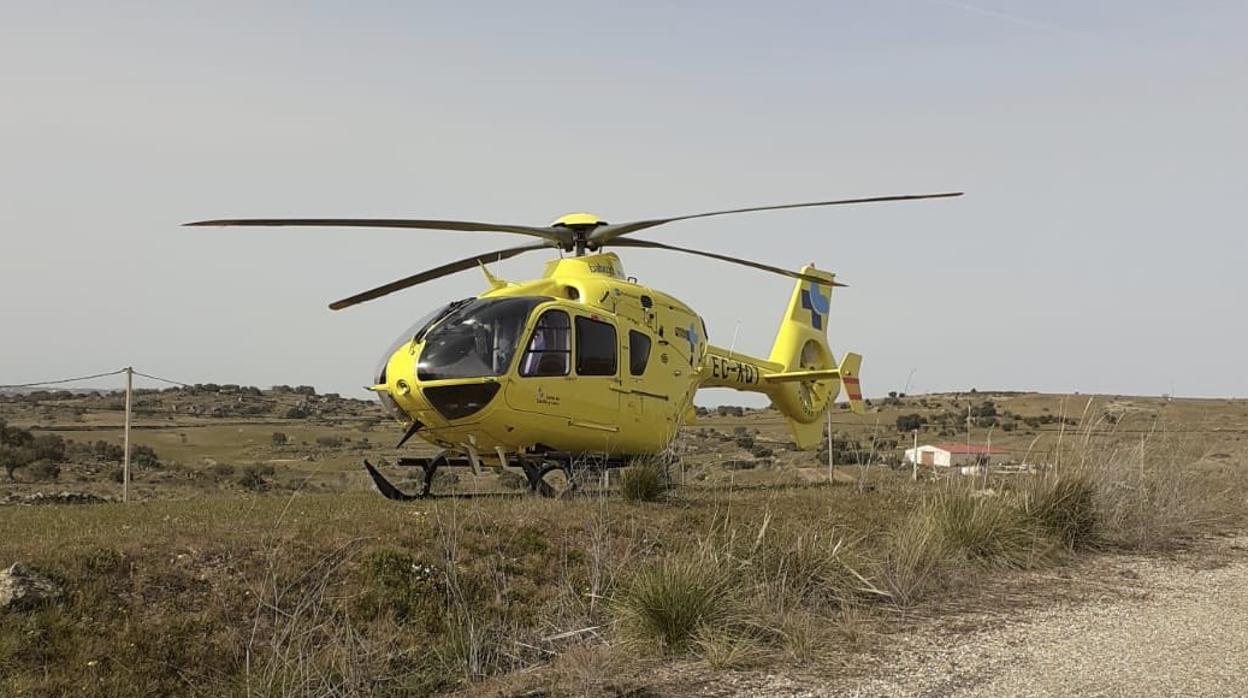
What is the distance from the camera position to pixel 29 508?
11.2 metres

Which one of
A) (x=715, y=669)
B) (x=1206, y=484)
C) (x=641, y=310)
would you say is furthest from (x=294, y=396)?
(x=715, y=669)

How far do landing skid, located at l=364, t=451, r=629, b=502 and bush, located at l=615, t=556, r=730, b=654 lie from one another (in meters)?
4.30

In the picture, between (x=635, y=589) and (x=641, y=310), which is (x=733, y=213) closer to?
(x=641, y=310)

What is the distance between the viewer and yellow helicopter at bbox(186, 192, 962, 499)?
39.6 feet

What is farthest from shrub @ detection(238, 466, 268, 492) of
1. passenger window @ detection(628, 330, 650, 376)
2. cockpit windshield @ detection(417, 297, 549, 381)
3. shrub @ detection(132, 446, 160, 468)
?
passenger window @ detection(628, 330, 650, 376)

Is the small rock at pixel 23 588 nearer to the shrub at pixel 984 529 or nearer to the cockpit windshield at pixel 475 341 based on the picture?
the cockpit windshield at pixel 475 341

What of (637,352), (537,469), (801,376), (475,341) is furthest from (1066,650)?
(801,376)

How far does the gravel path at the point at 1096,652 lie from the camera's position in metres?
6.22

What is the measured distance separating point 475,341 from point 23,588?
616 cm

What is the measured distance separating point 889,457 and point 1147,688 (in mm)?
5129

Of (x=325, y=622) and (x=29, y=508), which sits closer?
(x=325, y=622)

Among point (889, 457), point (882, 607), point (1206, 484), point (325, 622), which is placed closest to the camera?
point (325, 622)

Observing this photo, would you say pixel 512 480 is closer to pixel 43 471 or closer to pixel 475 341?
pixel 475 341

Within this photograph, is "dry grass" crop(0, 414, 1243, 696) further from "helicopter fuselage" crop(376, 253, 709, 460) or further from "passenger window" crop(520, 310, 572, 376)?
"passenger window" crop(520, 310, 572, 376)
